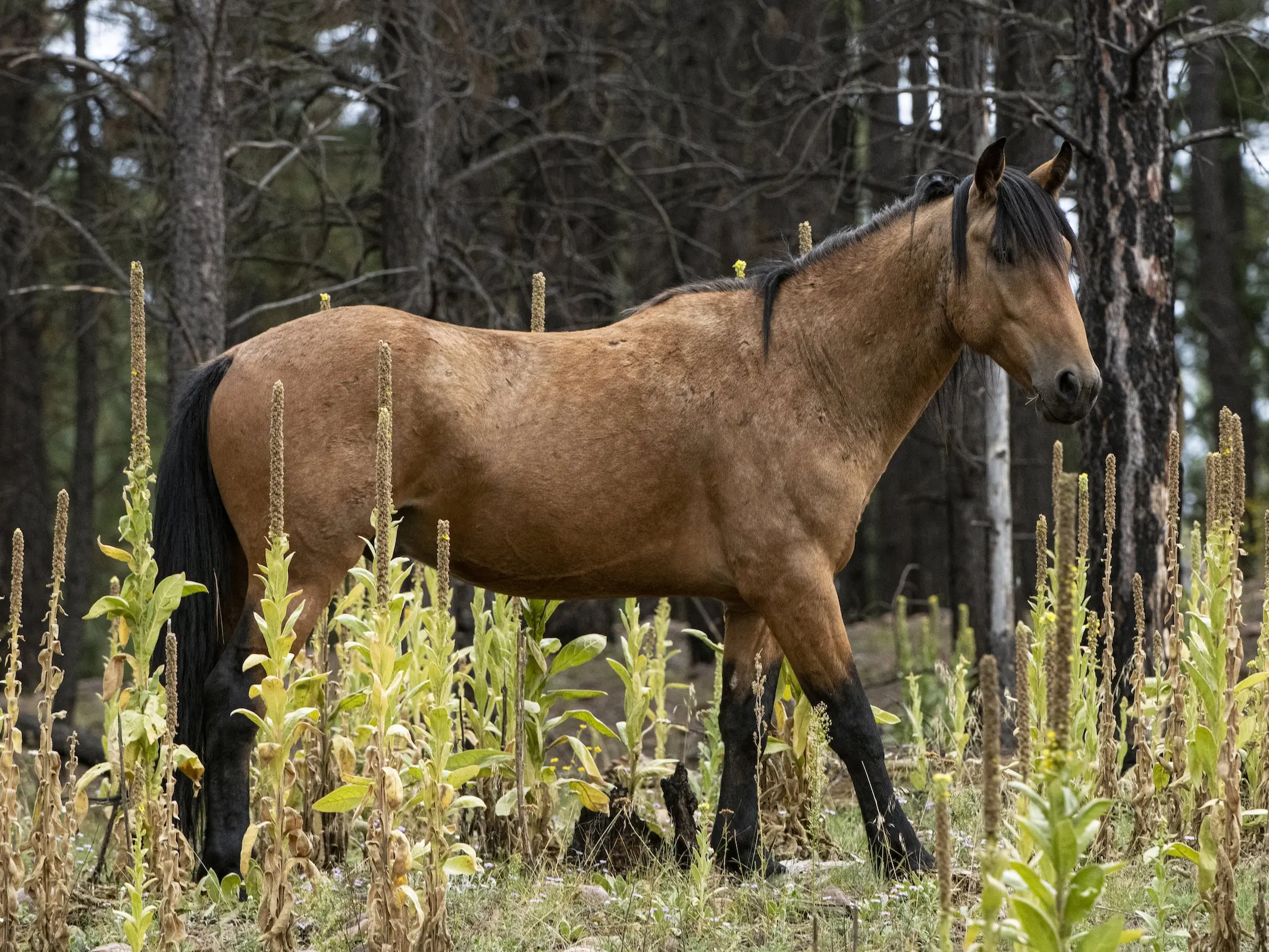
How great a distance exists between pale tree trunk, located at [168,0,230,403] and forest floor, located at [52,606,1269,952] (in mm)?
3581

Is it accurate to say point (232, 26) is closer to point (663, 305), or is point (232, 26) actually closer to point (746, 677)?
point (663, 305)

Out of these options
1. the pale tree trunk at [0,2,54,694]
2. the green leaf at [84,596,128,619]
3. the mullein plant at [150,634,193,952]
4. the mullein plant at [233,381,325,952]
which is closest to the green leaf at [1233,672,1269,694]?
the mullein plant at [233,381,325,952]

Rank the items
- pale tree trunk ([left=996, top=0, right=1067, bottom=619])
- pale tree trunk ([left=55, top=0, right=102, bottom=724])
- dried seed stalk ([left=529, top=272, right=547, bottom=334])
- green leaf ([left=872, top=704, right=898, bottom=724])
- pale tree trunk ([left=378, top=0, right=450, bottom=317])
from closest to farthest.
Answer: dried seed stalk ([left=529, top=272, right=547, bottom=334]) < green leaf ([left=872, top=704, right=898, bottom=724]) < pale tree trunk ([left=996, top=0, right=1067, bottom=619]) < pale tree trunk ([left=378, top=0, right=450, bottom=317]) < pale tree trunk ([left=55, top=0, right=102, bottom=724])

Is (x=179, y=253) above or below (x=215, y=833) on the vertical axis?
above

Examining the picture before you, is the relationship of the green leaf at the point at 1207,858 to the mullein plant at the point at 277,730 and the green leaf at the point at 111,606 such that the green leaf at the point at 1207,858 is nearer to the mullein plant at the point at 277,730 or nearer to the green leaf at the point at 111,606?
the mullein plant at the point at 277,730

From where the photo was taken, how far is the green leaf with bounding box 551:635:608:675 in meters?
4.81

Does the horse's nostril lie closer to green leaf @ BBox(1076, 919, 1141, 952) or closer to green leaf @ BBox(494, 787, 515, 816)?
green leaf @ BBox(1076, 919, 1141, 952)

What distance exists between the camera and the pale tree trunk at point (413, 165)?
9219mm

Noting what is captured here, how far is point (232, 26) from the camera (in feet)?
31.5

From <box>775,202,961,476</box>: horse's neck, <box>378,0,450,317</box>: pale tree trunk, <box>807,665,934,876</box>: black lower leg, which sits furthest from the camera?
<box>378,0,450,317</box>: pale tree trunk

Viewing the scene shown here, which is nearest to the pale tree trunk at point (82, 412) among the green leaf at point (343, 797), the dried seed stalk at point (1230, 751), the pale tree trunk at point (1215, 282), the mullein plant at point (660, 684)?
the mullein plant at point (660, 684)

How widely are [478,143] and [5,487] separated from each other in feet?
20.9

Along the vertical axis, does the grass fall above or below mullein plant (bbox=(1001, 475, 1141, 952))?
below

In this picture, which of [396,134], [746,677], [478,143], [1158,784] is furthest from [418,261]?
[1158,784]
